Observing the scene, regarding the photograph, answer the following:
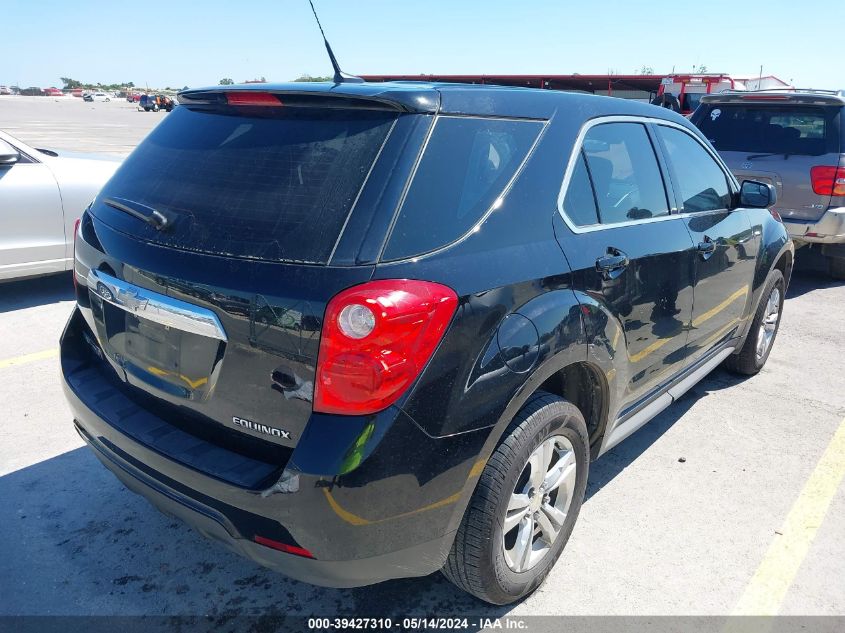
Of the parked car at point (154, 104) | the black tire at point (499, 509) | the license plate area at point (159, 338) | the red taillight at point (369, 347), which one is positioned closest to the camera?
the red taillight at point (369, 347)

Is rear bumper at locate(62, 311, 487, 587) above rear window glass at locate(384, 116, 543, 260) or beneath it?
beneath

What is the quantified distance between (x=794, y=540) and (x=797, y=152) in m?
5.04

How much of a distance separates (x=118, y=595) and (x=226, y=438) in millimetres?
940

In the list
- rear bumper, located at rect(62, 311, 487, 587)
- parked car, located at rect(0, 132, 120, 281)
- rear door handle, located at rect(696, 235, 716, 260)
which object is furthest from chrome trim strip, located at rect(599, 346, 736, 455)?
parked car, located at rect(0, 132, 120, 281)

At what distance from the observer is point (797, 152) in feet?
22.4

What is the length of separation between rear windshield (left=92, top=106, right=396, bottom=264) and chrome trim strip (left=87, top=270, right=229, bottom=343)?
0.18 metres

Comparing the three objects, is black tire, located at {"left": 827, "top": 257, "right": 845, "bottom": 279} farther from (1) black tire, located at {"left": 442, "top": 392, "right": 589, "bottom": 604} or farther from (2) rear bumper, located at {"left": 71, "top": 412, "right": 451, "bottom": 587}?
(2) rear bumper, located at {"left": 71, "top": 412, "right": 451, "bottom": 587}

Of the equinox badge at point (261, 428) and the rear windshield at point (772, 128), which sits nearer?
the equinox badge at point (261, 428)

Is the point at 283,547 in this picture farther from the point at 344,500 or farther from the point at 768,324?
the point at 768,324

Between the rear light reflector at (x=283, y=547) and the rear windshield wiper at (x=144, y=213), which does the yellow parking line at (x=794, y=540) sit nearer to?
the rear light reflector at (x=283, y=547)

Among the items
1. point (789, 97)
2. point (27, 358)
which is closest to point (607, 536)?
point (27, 358)

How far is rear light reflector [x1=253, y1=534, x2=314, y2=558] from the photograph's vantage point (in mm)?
1977

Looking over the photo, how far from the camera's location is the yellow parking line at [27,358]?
4.63 meters

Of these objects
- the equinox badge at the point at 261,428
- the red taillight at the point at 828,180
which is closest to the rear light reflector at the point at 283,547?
the equinox badge at the point at 261,428
